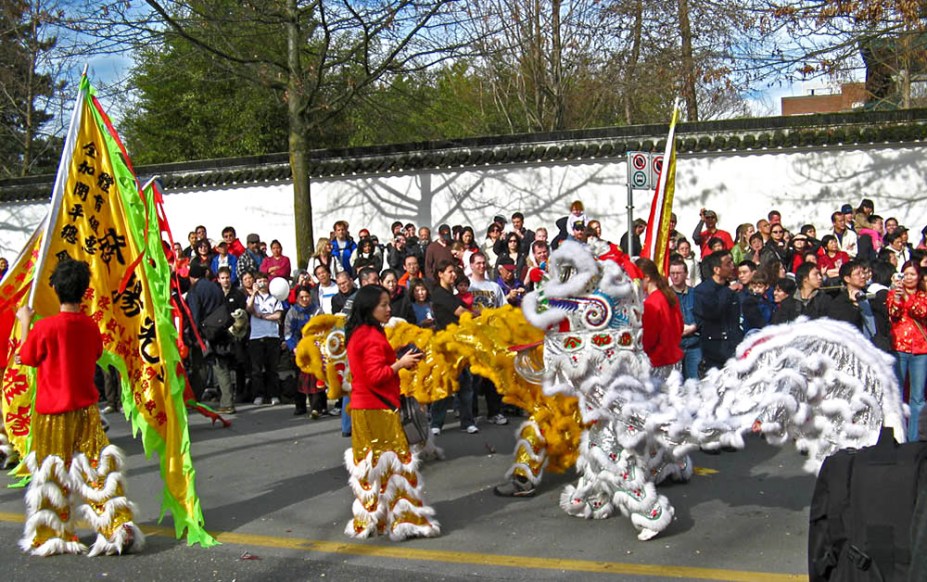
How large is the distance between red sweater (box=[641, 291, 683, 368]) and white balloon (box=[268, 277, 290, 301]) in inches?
213

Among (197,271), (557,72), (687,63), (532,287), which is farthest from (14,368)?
(557,72)

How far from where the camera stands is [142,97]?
73.4ft

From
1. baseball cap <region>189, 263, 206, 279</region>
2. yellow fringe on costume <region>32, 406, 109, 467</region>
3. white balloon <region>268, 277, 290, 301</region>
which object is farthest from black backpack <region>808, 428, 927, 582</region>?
baseball cap <region>189, 263, 206, 279</region>

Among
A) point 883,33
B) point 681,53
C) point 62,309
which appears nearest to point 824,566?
point 62,309

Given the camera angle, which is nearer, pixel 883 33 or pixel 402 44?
pixel 883 33

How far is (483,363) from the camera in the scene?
693 centimetres

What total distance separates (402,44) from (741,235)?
5.78 metres

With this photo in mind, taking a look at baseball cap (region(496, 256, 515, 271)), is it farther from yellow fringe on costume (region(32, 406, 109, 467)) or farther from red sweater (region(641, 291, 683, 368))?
yellow fringe on costume (region(32, 406, 109, 467))

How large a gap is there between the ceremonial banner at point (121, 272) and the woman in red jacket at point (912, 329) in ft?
18.2

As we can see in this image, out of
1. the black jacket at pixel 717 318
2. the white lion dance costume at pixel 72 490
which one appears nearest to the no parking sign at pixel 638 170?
the black jacket at pixel 717 318

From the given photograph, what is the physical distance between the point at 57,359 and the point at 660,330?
13.0 ft

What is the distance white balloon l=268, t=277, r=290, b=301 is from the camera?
1112 centimetres

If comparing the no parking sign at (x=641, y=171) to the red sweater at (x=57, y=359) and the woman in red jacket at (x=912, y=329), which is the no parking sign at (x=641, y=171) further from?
the red sweater at (x=57, y=359)

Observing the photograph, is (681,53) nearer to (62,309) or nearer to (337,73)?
(337,73)
